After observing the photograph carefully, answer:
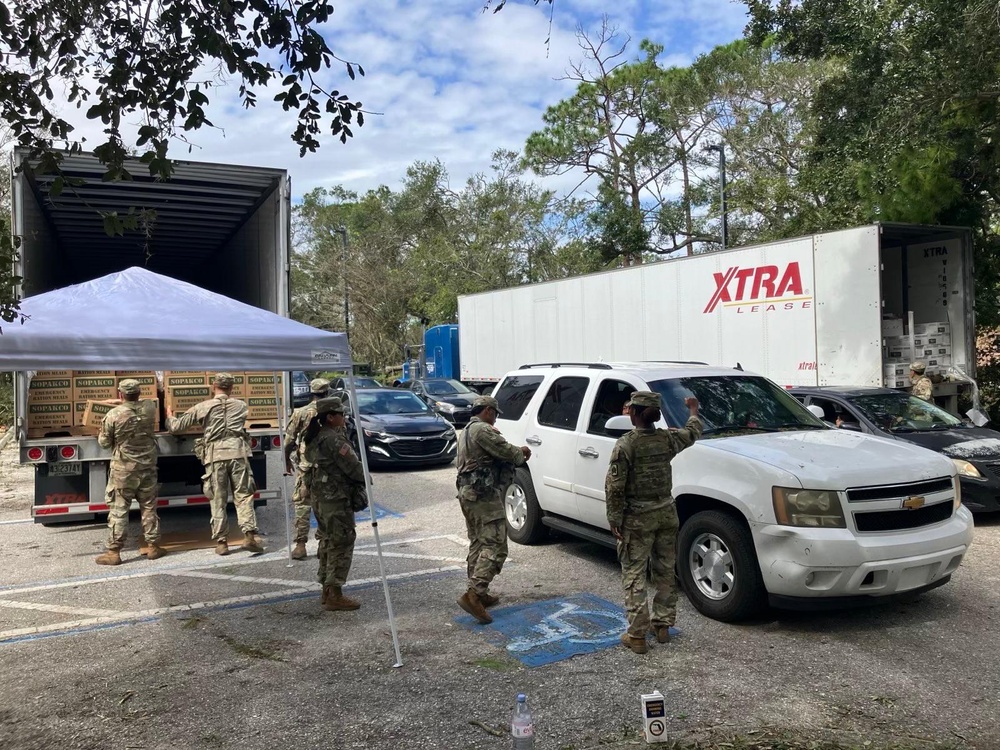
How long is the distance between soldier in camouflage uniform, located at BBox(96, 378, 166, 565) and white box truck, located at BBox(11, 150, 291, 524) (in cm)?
55

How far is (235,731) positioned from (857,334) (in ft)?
34.9

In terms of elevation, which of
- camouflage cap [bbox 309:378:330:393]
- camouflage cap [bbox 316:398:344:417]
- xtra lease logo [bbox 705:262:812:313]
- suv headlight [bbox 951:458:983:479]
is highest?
xtra lease logo [bbox 705:262:812:313]

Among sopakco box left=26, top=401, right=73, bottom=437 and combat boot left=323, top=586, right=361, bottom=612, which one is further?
sopakco box left=26, top=401, right=73, bottom=437

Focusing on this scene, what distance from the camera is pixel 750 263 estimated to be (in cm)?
1366

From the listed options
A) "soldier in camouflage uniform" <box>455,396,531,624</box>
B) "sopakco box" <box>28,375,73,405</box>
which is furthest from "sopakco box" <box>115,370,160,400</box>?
"soldier in camouflage uniform" <box>455,396,531,624</box>

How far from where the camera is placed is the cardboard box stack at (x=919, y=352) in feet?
38.9

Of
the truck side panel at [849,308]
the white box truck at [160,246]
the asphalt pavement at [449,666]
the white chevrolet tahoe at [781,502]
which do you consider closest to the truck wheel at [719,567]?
the white chevrolet tahoe at [781,502]

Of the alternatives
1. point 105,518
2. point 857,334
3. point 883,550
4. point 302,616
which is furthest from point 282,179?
point 857,334

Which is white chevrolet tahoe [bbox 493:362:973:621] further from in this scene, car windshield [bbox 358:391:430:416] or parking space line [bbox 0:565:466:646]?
car windshield [bbox 358:391:430:416]

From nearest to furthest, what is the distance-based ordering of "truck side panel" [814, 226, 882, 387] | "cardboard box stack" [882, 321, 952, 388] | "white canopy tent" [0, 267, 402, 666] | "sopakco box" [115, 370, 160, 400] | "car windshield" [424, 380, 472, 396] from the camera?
"white canopy tent" [0, 267, 402, 666] < "sopakco box" [115, 370, 160, 400] < "truck side panel" [814, 226, 882, 387] < "cardboard box stack" [882, 321, 952, 388] < "car windshield" [424, 380, 472, 396]

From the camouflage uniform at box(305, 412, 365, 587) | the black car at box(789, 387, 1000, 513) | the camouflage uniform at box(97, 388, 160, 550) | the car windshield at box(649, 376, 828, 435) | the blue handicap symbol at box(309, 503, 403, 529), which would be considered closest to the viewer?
the camouflage uniform at box(305, 412, 365, 587)

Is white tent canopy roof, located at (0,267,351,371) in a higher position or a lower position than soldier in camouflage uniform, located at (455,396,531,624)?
higher

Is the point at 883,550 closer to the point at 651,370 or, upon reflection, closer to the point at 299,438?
the point at 651,370

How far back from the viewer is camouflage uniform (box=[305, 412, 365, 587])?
5.95 metres
